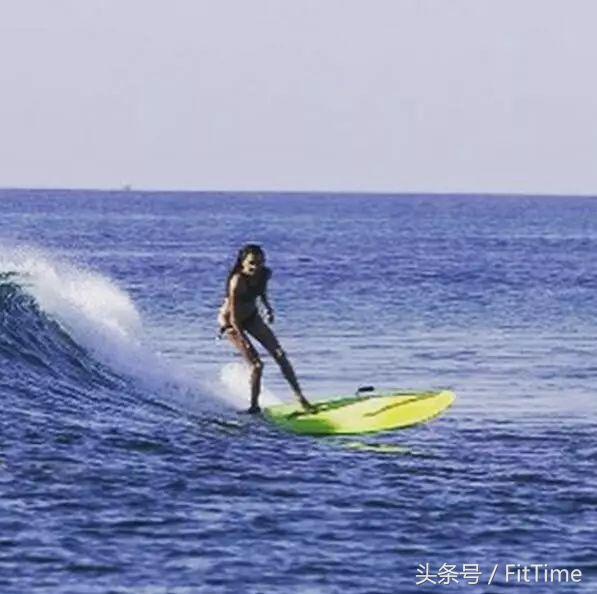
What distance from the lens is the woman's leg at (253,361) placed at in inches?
905

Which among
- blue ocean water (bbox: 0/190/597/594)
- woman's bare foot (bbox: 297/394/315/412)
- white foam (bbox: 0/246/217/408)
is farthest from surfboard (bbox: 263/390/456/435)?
white foam (bbox: 0/246/217/408)

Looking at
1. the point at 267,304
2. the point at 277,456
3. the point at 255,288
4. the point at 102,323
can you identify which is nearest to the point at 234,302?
the point at 255,288

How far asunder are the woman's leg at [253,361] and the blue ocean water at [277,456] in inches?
19.3

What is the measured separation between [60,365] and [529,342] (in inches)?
524

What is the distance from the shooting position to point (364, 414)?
22234 millimetres

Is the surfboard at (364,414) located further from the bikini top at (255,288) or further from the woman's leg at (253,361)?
the bikini top at (255,288)

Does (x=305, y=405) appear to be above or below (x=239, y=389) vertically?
below

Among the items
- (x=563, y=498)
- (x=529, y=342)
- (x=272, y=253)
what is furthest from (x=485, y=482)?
(x=272, y=253)

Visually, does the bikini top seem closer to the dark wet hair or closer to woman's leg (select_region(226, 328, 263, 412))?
the dark wet hair

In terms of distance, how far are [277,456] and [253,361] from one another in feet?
9.29

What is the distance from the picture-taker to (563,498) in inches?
721

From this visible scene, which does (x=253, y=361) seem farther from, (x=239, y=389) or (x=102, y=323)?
(x=102, y=323)

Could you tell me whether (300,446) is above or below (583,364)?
below

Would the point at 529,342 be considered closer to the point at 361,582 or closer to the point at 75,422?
the point at 75,422
